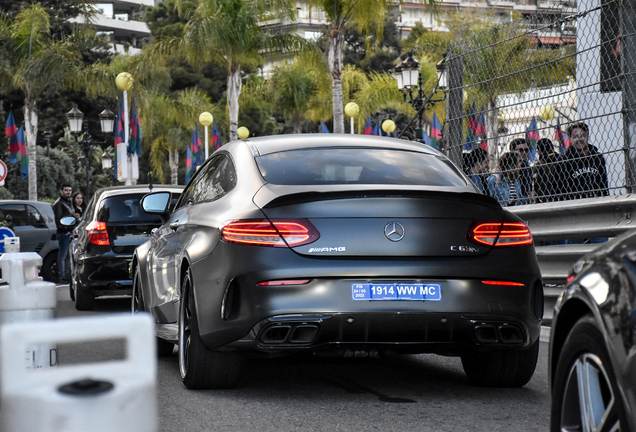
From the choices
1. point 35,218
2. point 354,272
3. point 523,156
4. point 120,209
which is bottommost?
point 35,218

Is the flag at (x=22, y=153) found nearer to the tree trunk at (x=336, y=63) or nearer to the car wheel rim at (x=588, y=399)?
the tree trunk at (x=336, y=63)

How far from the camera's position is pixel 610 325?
3016mm

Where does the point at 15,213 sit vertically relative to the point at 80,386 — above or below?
below

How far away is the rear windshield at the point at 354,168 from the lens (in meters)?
5.80

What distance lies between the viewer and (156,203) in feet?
24.9

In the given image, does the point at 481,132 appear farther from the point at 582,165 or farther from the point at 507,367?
the point at 507,367

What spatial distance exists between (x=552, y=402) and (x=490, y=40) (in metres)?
6.36

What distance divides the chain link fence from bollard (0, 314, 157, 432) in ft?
21.6

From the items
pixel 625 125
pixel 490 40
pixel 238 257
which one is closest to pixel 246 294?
pixel 238 257

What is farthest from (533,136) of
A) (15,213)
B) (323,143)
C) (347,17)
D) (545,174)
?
(347,17)

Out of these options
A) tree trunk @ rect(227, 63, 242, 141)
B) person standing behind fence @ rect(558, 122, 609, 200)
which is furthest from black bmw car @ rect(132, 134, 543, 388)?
tree trunk @ rect(227, 63, 242, 141)

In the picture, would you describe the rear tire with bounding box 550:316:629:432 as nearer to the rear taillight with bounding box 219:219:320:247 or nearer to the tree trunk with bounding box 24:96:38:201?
the rear taillight with bounding box 219:219:320:247

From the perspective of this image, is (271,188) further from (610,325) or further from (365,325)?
(610,325)

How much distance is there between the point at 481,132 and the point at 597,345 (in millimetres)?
6537
